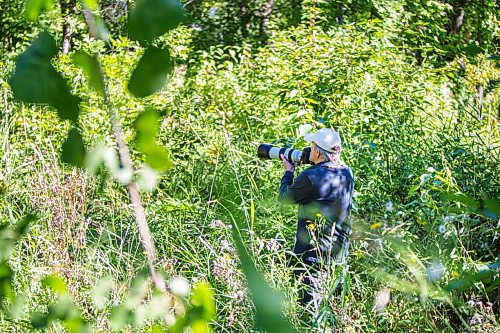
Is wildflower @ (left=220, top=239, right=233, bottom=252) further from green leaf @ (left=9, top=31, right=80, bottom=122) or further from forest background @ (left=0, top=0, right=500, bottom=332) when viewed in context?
green leaf @ (left=9, top=31, right=80, bottom=122)

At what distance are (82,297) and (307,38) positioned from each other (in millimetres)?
4892

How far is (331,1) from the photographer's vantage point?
12.0 m

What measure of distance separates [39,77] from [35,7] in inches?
5.4

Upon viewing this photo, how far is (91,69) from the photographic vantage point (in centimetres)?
64

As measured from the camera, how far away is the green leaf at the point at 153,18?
0.58 meters

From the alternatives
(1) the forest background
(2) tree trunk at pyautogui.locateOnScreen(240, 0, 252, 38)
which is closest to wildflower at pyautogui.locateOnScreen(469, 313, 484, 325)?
(1) the forest background

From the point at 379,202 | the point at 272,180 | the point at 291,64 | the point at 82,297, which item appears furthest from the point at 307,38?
the point at 82,297

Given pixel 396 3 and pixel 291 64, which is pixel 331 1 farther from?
pixel 291 64

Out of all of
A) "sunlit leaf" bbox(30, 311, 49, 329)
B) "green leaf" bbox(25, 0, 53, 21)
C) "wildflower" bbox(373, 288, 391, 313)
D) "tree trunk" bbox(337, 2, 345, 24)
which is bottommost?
"tree trunk" bbox(337, 2, 345, 24)

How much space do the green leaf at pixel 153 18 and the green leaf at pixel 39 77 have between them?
7 cm

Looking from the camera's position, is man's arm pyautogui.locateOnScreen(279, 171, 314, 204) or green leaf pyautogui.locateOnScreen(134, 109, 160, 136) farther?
man's arm pyautogui.locateOnScreen(279, 171, 314, 204)

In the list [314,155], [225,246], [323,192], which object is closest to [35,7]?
[225,246]

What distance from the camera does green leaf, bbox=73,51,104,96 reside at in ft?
2.09

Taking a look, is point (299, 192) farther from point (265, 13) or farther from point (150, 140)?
point (265, 13)
